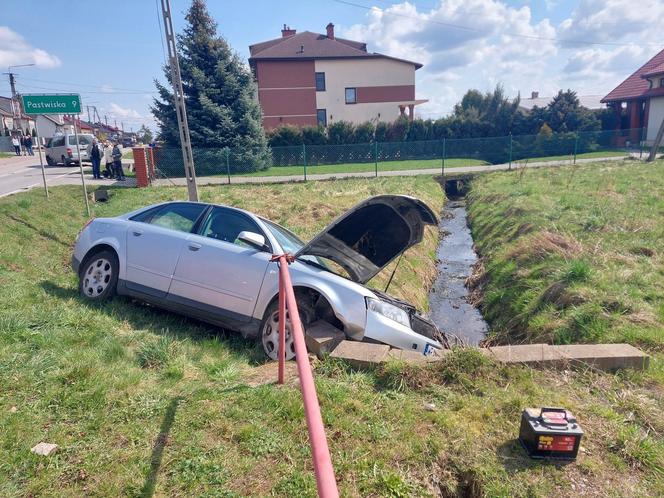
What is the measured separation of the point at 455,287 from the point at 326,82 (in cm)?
4094

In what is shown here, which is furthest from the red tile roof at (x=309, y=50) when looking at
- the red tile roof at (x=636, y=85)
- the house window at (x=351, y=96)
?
the red tile roof at (x=636, y=85)

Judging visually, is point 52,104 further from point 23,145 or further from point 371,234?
point 23,145

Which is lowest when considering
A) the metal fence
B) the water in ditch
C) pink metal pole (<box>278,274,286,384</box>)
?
the water in ditch

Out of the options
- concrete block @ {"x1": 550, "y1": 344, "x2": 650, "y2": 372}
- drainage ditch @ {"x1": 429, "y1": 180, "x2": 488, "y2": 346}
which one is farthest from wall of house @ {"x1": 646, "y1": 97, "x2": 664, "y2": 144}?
concrete block @ {"x1": 550, "y1": 344, "x2": 650, "y2": 372}

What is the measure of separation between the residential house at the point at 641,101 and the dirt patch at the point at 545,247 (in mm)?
30898

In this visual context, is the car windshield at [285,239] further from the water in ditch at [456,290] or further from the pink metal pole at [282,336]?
the water in ditch at [456,290]

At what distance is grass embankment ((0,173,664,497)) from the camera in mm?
2682

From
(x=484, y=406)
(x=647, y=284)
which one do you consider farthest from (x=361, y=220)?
(x=647, y=284)

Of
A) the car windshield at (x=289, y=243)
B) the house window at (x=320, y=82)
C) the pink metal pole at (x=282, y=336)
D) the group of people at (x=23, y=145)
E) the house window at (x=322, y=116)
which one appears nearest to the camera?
the pink metal pole at (x=282, y=336)

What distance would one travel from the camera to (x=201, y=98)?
25219 mm

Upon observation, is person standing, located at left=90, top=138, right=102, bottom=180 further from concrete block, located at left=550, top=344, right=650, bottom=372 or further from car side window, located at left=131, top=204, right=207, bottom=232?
concrete block, located at left=550, top=344, right=650, bottom=372

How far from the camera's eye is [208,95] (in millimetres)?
25844

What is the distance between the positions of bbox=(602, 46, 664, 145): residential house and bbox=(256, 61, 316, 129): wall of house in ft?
88.5

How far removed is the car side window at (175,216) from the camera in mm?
5746
